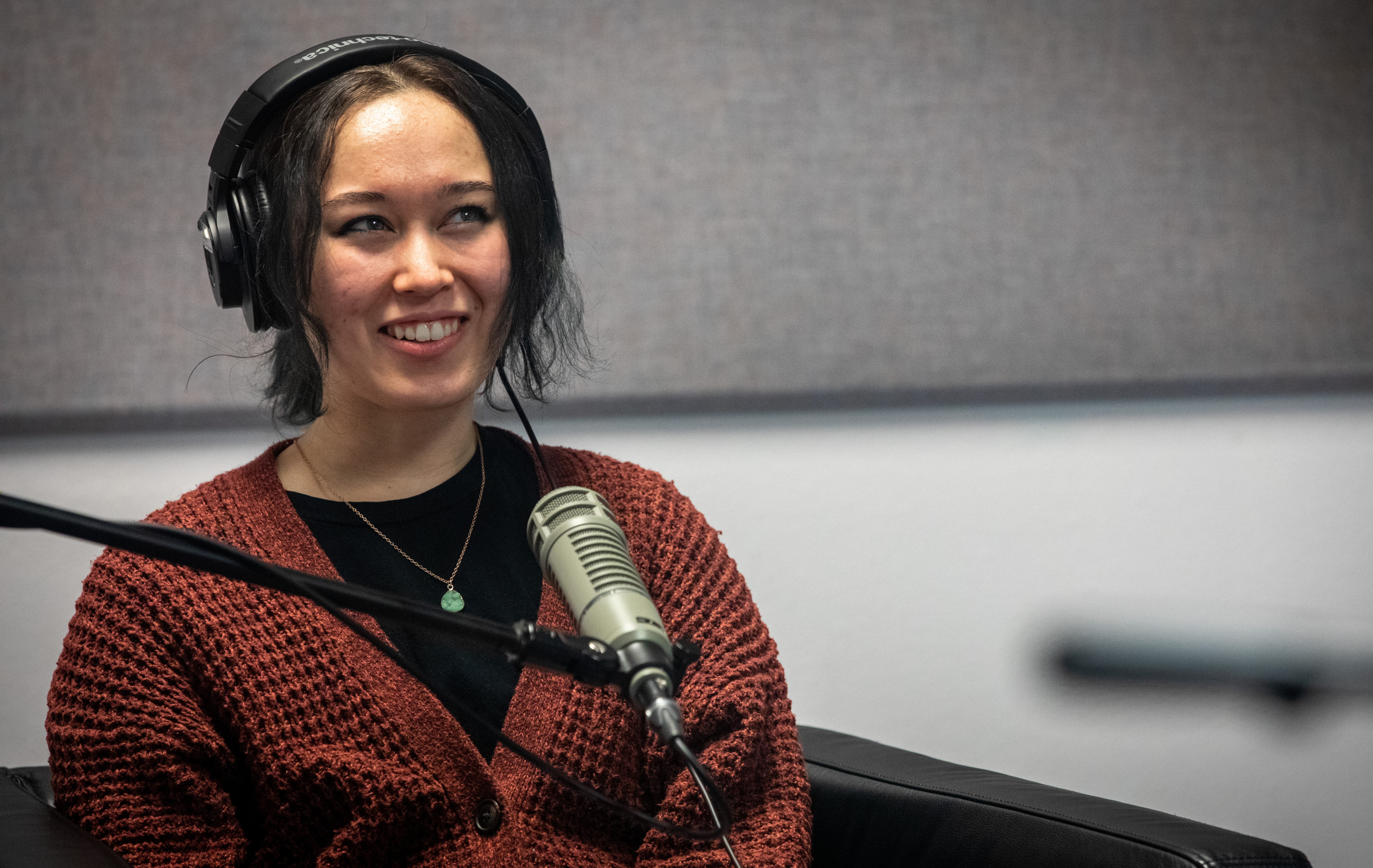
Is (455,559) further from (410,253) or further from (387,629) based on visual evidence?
(410,253)

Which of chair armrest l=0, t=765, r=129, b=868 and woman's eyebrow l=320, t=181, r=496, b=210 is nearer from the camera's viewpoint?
chair armrest l=0, t=765, r=129, b=868

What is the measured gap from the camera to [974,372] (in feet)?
4.74

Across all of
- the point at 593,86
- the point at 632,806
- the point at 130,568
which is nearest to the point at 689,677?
the point at 632,806

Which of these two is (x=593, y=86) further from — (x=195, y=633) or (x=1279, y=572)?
(x=1279, y=572)

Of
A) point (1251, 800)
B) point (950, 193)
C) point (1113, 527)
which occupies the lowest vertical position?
point (1251, 800)

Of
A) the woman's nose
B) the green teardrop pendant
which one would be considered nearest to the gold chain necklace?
the green teardrop pendant

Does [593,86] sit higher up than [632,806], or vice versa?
[593,86]

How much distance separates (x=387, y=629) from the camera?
3.14ft

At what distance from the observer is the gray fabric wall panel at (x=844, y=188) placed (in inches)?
51.8

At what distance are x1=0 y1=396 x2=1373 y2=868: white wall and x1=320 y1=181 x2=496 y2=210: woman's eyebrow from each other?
1.87ft

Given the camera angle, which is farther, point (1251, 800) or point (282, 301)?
point (1251, 800)

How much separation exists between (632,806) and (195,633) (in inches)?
15.2

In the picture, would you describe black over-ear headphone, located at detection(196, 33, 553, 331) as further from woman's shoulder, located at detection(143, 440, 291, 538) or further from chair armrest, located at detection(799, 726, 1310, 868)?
chair armrest, located at detection(799, 726, 1310, 868)

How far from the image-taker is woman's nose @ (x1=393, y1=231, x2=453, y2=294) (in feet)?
3.01
